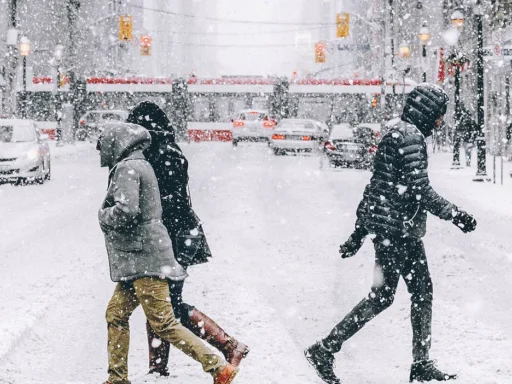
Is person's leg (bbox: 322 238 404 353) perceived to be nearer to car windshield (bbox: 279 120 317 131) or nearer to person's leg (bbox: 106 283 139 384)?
person's leg (bbox: 106 283 139 384)

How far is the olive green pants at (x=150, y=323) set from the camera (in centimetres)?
484

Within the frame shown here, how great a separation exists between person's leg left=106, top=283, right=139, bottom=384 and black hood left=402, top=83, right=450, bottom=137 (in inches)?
76.5

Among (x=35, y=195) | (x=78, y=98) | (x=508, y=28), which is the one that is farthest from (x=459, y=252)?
(x=78, y=98)

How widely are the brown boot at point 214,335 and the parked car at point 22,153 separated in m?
16.4

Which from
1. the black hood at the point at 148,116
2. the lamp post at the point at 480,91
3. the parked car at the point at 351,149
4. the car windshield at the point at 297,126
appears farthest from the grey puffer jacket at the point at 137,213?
the car windshield at the point at 297,126

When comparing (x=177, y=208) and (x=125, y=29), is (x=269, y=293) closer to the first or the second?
(x=177, y=208)

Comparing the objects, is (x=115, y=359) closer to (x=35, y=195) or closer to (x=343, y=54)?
(x=35, y=195)

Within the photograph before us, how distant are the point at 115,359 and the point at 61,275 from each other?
434cm

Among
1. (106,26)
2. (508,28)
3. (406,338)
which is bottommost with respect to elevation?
(406,338)

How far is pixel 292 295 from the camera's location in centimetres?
856

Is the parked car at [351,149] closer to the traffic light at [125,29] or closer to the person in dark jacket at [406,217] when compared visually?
the person in dark jacket at [406,217]

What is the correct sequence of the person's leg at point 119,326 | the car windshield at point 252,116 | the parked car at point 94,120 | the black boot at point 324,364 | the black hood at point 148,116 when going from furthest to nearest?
the parked car at point 94,120 → the car windshield at point 252,116 → the black boot at point 324,364 → the black hood at point 148,116 → the person's leg at point 119,326

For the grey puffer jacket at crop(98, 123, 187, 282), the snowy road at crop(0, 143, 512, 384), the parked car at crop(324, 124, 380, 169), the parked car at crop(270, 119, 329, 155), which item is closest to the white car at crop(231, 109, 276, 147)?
the parked car at crop(270, 119, 329, 155)

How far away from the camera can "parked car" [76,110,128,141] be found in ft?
144
